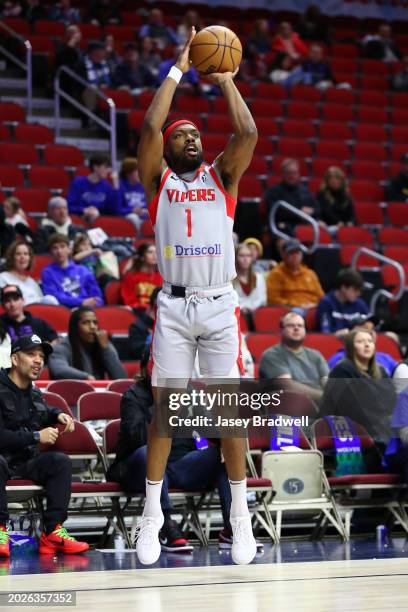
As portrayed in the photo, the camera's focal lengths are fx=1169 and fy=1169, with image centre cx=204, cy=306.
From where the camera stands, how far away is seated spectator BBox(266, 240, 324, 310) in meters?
11.4

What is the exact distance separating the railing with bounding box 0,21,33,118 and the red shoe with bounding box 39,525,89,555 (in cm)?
806

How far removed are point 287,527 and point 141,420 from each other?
1.62m

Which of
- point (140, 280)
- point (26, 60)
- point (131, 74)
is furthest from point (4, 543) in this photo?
point (131, 74)

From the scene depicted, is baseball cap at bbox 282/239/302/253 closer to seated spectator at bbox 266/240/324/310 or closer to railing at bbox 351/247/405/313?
seated spectator at bbox 266/240/324/310

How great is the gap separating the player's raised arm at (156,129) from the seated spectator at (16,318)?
3264 mm

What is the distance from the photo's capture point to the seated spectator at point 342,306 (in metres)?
10.7

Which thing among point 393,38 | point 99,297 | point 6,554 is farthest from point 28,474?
point 393,38

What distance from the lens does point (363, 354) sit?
844cm

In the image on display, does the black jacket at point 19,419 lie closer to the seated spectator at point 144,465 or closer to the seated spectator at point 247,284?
the seated spectator at point 144,465

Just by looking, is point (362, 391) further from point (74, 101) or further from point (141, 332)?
point (74, 101)

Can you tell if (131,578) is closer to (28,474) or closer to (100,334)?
(28,474)

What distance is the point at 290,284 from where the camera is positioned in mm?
11438

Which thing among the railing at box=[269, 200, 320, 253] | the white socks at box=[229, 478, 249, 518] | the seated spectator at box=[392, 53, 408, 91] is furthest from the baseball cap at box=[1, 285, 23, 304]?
the seated spectator at box=[392, 53, 408, 91]

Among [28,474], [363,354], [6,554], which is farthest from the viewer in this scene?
[363,354]
